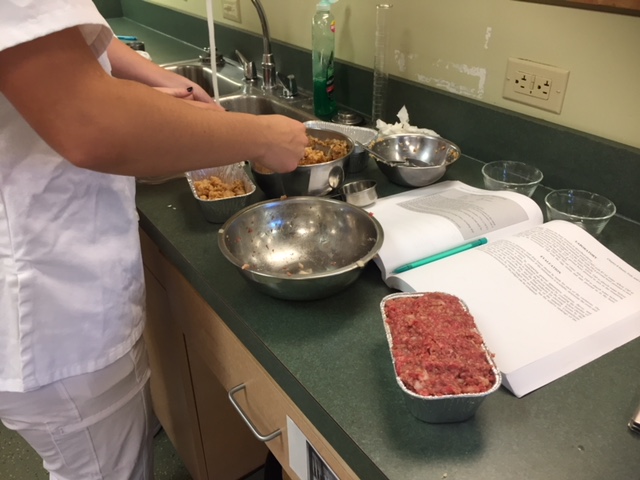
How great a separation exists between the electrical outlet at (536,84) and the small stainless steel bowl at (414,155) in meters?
0.16

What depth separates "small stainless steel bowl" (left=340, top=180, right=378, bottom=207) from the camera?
97 centimetres

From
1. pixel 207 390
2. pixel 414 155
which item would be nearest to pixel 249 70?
pixel 414 155

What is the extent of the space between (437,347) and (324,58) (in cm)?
96

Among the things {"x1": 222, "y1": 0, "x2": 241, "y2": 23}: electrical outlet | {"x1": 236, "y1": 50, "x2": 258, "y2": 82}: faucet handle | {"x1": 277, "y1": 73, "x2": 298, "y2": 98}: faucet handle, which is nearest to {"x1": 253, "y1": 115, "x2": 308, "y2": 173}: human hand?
{"x1": 277, "y1": 73, "x2": 298, "y2": 98}: faucet handle

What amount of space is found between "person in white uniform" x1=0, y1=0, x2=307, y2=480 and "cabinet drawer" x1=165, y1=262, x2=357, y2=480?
97mm

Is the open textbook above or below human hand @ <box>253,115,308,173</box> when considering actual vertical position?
below

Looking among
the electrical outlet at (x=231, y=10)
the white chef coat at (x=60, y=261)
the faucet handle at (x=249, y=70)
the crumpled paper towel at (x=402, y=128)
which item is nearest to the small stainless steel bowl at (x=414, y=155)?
the crumpled paper towel at (x=402, y=128)

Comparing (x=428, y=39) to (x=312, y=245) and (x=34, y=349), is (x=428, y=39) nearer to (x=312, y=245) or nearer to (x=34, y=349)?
(x=312, y=245)

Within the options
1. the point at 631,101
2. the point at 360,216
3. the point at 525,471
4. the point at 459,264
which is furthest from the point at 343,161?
the point at 525,471

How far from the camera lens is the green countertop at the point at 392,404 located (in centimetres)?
54

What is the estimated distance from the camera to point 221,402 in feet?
4.02

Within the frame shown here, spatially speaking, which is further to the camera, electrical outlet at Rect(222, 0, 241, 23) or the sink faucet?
electrical outlet at Rect(222, 0, 241, 23)

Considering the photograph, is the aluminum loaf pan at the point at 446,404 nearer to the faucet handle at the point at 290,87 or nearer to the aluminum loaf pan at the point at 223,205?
the aluminum loaf pan at the point at 223,205

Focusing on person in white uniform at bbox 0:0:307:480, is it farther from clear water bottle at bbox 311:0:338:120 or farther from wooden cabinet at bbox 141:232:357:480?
clear water bottle at bbox 311:0:338:120
